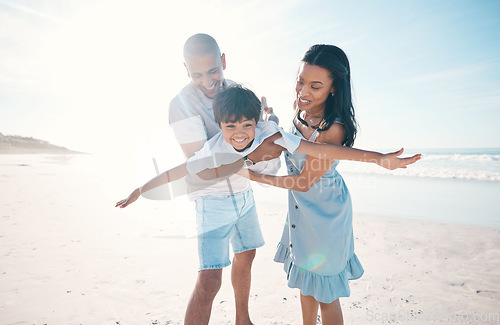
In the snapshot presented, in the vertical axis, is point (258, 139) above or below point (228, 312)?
above

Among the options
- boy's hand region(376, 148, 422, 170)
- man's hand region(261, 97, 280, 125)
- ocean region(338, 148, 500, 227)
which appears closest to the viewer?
boy's hand region(376, 148, 422, 170)

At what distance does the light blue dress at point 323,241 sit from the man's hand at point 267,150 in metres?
0.16

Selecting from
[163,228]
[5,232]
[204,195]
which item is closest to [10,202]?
[5,232]

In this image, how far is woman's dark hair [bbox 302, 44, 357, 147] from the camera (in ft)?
6.22

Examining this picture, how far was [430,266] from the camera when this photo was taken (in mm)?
3881

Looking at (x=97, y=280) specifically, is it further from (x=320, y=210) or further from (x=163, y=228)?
(x=320, y=210)

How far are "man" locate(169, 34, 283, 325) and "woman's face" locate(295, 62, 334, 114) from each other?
12.9 inches

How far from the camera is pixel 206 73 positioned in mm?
2162

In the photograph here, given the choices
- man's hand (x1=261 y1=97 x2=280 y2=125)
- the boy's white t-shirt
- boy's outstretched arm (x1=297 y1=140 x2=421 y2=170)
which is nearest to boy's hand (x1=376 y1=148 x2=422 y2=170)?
boy's outstretched arm (x1=297 y1=140 x2=421 y2=170)

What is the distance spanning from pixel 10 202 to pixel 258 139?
316 inches

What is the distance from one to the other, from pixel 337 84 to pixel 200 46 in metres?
1.04

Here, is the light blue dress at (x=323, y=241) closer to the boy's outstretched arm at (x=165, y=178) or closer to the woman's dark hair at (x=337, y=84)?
the woman's dark hair at (x=337, y=84)

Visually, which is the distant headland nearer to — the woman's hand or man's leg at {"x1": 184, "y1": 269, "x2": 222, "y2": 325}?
man's leg at {"x1": 184, "y1": 269, "x2": 222, "y2": 325}

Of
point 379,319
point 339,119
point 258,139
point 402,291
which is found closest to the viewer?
point 339,119
